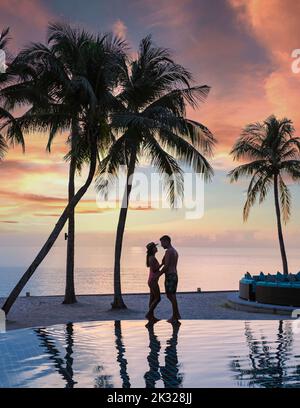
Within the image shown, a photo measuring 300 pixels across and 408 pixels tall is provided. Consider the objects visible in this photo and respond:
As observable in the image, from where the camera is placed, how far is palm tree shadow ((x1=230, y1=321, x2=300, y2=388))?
8039mm

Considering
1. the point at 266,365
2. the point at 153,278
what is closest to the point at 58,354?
the point at 266,365

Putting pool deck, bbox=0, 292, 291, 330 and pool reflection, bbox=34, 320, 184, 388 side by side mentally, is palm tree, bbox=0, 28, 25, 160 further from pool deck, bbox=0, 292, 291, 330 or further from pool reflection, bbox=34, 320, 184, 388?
pool reflection, bbox=34, 320, 184, 388

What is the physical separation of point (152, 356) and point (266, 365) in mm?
1963

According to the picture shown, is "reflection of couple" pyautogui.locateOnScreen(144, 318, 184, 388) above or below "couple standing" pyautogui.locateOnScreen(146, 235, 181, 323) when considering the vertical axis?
below

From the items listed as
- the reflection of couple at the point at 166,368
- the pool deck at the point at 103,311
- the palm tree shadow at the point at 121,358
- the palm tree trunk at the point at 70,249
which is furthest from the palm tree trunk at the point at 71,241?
the reflection of couple at the point at 166,368

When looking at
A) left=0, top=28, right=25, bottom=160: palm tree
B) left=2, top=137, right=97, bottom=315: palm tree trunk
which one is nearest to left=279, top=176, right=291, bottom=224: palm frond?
left=2, top=137, right=97, bottom=315: palm tree trunk

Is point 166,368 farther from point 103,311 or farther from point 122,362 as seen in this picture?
point 103,311

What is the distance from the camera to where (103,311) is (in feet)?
68.6

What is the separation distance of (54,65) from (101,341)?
11.2 m

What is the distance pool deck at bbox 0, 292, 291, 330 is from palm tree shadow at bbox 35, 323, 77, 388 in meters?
4.15

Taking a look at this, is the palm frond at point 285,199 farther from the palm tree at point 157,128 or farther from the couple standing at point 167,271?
the couple standing at point 167,271
